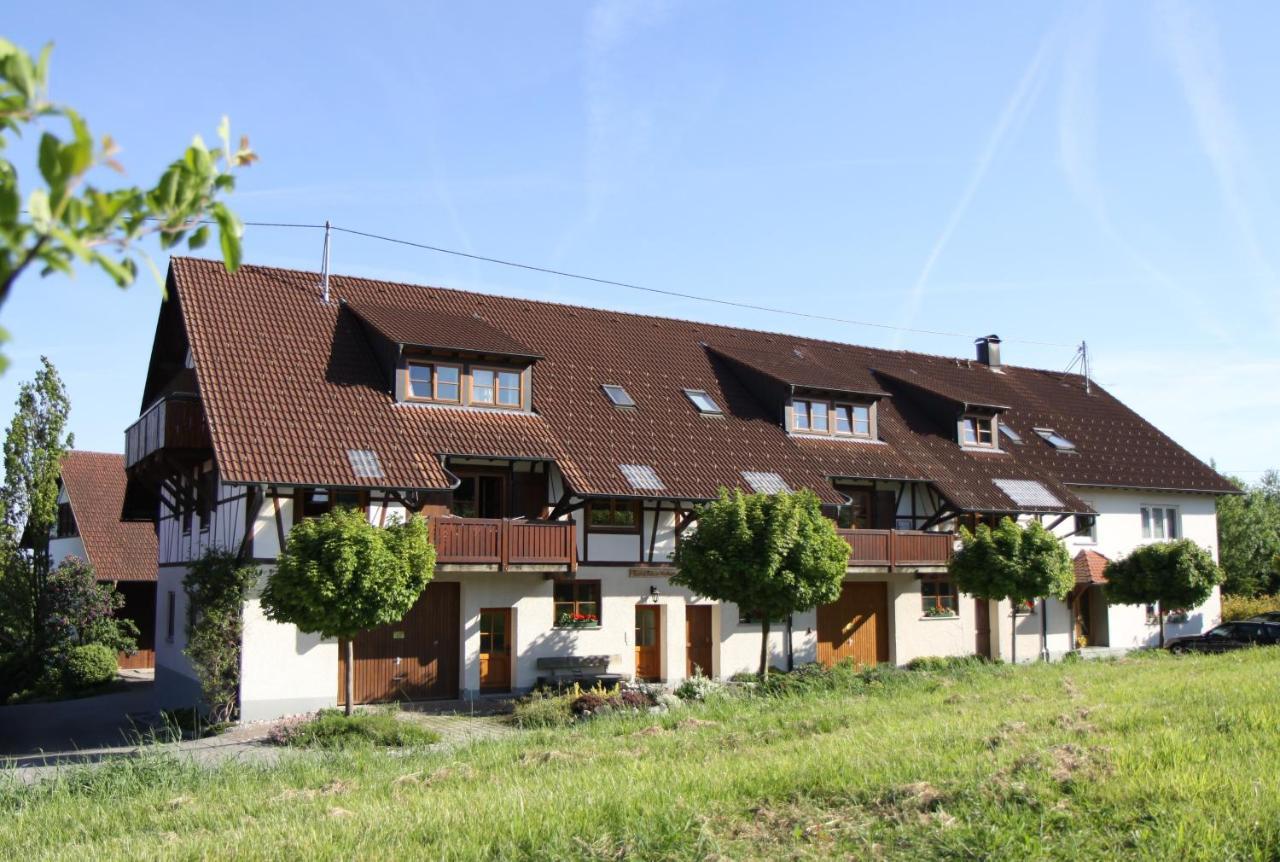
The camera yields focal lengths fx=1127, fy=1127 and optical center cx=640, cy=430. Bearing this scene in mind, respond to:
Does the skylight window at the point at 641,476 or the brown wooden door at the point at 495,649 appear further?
the skylight window at the point at 641,476

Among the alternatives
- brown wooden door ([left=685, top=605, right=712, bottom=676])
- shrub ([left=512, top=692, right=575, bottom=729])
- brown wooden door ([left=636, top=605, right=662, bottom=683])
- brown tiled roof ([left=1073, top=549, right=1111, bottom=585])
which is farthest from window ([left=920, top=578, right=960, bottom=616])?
shrub ([left=512, top=692, right=575, bottom=729])

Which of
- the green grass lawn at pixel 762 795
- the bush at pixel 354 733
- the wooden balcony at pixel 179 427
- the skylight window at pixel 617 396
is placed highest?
the skylight window at pixel 617 396

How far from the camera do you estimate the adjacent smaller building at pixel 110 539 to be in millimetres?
35375

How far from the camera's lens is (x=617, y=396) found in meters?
28.9

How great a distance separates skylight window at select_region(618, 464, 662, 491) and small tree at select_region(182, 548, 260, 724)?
27.2 feet

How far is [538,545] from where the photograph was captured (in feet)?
76.6

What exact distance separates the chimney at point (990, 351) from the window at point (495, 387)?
22670 millimetres

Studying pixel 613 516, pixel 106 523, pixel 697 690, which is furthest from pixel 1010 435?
pixel 106 523

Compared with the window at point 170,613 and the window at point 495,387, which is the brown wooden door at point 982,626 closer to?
the window at point 495,387

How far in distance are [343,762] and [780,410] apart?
759 inches

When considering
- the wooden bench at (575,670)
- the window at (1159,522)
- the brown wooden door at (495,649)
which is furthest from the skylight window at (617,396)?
the window at (1159,522)

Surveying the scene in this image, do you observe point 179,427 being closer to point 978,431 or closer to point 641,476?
point 641,476

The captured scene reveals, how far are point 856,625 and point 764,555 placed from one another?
8.21m

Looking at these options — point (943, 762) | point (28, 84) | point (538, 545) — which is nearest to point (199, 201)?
point (28, 84)
